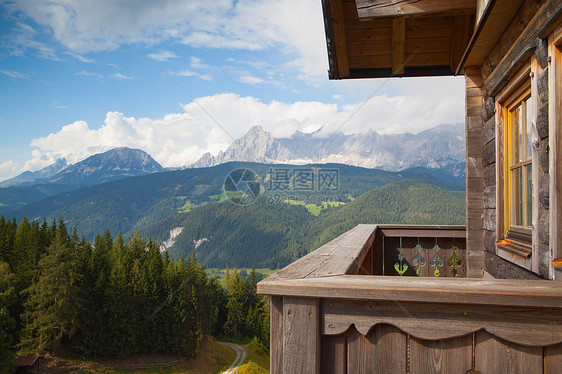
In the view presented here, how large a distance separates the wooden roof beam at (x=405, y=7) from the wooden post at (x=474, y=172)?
0.81m

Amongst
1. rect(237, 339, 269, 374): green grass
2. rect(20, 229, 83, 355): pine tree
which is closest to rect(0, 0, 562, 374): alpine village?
rect(20, 229, 83, 355): pine tree

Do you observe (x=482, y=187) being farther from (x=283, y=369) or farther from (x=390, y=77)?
(x=283, y=369)

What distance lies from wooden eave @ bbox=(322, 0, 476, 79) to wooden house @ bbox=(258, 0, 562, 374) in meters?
0.01

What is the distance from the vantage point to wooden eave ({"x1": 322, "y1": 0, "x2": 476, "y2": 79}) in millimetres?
3146

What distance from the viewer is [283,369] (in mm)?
1425

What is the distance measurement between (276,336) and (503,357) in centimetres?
82

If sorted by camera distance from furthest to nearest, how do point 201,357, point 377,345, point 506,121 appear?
1. point 201,357
2. point 506,121
3. point 377,345

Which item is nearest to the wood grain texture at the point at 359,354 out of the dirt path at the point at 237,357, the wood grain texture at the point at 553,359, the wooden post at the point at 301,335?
the wooden post at the point at 301,335

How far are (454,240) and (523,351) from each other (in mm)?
3908

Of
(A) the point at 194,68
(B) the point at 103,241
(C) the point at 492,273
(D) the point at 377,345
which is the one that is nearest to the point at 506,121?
(C) the point at 492,273

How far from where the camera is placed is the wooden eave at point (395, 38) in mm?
3146

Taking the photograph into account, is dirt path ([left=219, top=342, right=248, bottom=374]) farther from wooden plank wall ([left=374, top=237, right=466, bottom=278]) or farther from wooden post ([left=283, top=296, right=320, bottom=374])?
wooden post ([left=283, top=296, right=320, bottom=374])

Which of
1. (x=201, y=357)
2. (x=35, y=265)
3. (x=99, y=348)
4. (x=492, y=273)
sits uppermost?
(x=492, y=273)

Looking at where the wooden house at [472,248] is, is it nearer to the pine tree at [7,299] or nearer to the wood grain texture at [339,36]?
the wood grain texture at [339,36]
